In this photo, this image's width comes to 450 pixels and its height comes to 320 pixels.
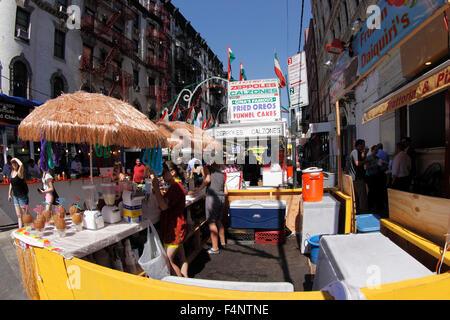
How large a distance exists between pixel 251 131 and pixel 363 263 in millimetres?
7350

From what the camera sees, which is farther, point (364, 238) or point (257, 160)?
point (257, 160)

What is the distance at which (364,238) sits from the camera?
94.4 inches

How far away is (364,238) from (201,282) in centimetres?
164

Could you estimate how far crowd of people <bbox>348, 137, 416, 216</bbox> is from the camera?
6176 mm

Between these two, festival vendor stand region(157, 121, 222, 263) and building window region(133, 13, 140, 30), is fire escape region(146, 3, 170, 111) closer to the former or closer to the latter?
building window region(133, 13, 140, 30)

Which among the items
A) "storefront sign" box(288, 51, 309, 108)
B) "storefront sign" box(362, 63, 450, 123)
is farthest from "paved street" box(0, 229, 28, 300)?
"storefront sign" box(288, 51, 309, 108)

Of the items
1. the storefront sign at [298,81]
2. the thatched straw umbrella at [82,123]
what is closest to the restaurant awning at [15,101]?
the thatched straw umbrella at [82,123]

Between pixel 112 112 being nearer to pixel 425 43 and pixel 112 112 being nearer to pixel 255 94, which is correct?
pixel 425 43

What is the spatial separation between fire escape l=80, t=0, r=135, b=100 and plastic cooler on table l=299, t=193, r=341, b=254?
640 inches

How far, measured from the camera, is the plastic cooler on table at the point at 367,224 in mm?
4129

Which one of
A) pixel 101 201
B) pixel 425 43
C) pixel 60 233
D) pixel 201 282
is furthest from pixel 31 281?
pixel 425 43

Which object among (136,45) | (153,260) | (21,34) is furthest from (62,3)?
(153,260)

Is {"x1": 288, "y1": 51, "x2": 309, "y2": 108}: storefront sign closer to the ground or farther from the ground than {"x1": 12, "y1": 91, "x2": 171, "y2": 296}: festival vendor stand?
farther from the ground

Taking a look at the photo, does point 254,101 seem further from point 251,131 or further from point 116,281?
point 116,281
